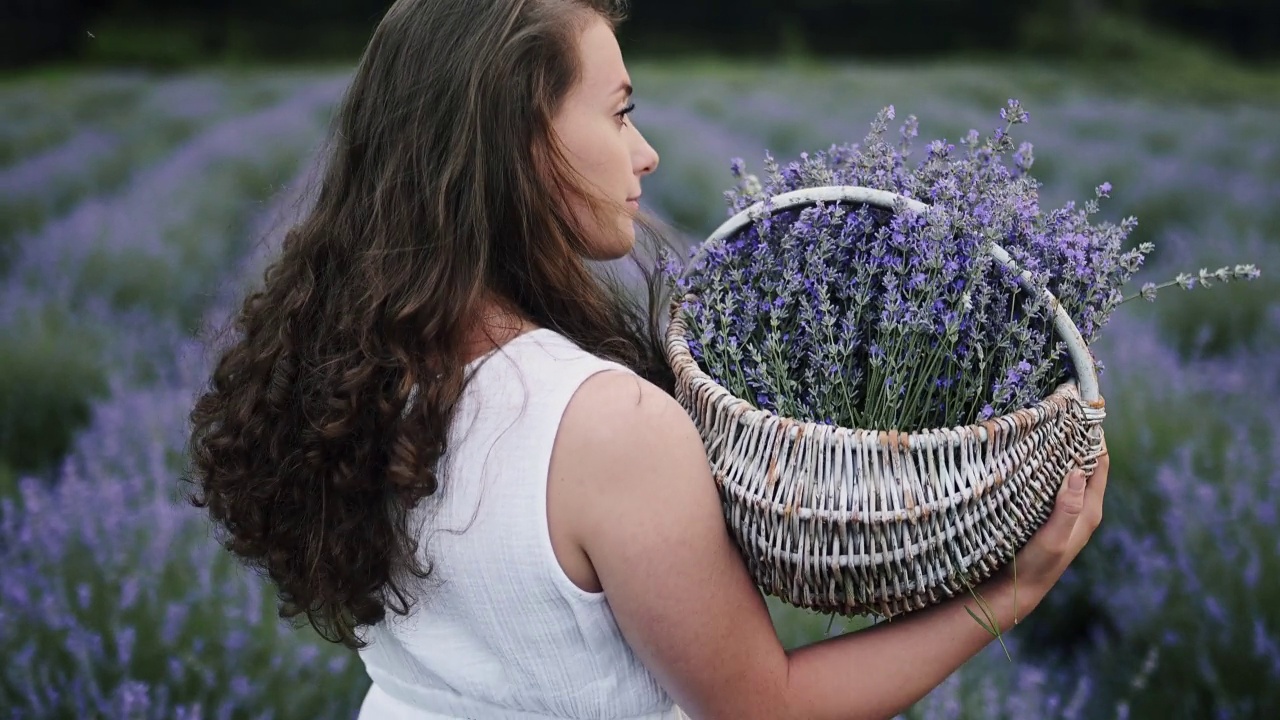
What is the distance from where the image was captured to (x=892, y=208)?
119 cm

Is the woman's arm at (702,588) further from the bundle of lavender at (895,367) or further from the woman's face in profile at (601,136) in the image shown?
the woman's face in profile at (601,136)

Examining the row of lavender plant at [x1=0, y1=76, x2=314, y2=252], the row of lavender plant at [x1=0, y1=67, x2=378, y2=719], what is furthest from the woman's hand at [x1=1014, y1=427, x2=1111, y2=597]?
the row of lavender plant at [x1=0, y1=76, x2=314, y2=252]

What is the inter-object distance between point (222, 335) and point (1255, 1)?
14.1 meters

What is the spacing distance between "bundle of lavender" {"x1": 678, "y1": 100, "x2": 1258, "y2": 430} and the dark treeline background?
1327cm

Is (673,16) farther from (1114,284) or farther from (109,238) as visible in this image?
(1114,284)

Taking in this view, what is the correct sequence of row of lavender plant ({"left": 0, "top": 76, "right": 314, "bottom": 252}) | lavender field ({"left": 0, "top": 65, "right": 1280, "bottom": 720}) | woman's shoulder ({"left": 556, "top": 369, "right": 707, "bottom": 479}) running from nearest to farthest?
woman's shoulder ({"left": 556, "top": 369, "right": 707, "bottom": 479}) → lavender field ({"left": 0, "top": 65, "right": 1280, "bottom": 720}) → row of lavender plant ({"left": 0, "top": 76, "right": 314, "bottom": 252})

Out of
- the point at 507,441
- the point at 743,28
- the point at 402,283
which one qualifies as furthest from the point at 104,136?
the point at 743,28

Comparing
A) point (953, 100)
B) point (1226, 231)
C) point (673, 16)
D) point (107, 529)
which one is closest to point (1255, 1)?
point (953, 100)

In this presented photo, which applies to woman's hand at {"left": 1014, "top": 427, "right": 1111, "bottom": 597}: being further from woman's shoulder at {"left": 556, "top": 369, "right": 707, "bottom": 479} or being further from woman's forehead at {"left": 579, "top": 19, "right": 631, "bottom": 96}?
woman's forehead at {"left": 579, "top": 19, "right": 631, "bottom": 96}

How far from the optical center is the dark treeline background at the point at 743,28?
13.0m

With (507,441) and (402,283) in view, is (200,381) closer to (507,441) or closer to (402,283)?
(402,283)

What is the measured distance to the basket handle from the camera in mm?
1090

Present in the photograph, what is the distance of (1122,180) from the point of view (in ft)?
20.9

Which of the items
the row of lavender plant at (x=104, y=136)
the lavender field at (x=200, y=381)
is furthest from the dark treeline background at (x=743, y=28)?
the lavender field at (x=200, y=381)
